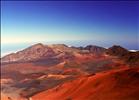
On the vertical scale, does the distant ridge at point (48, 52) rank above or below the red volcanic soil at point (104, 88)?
below

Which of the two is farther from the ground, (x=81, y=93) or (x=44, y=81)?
(x=81, y=93)

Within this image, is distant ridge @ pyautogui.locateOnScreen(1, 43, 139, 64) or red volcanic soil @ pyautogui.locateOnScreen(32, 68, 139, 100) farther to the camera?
distant ridge @ pyautogui.locateOnScreen(1, 43, 139, 64)

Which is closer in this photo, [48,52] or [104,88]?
[104,88]

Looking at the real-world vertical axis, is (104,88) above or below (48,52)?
above

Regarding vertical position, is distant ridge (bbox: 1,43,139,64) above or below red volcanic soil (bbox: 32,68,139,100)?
below

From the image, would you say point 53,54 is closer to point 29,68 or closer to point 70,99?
point 29,68

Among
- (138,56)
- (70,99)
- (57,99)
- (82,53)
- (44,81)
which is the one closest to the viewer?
(70,99)

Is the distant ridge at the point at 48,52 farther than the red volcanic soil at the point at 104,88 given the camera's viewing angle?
Yes

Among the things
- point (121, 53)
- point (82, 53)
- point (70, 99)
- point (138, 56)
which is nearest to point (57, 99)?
point (70, 99)
